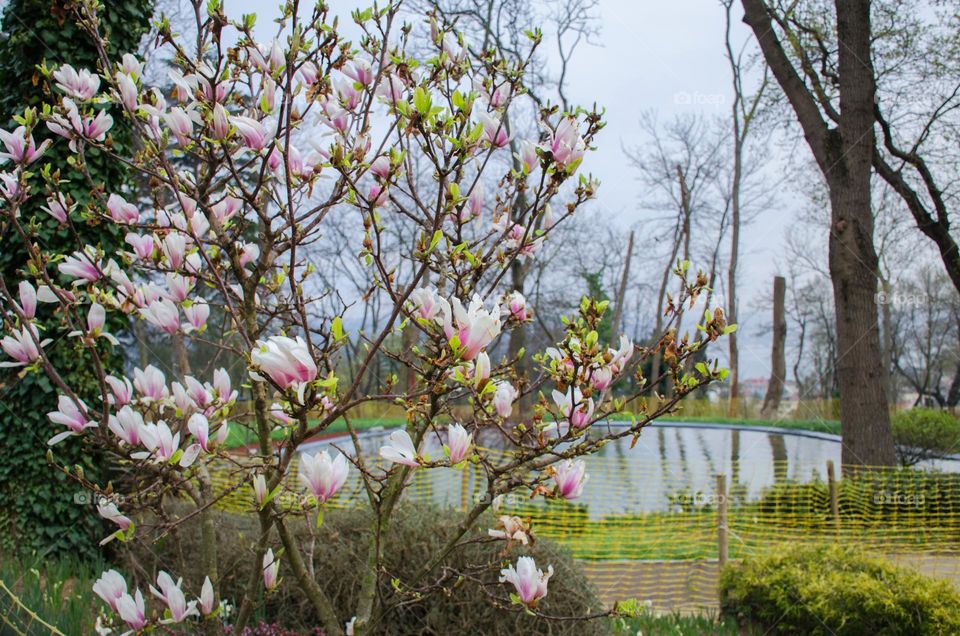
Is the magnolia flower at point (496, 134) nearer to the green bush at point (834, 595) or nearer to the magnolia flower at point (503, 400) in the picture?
the magnolia flower at point (503, 400)

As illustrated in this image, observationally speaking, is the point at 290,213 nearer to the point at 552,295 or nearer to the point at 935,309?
the point at 552,295

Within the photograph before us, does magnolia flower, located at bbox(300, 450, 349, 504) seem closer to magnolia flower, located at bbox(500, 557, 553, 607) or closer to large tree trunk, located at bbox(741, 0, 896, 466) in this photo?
magnolia flower, located at bbox(500, 557, 553, 607)

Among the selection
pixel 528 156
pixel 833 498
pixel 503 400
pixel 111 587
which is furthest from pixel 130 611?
pixel 833 498

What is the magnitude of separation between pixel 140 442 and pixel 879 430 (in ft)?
32.2

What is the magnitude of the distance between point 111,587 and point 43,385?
4313mm

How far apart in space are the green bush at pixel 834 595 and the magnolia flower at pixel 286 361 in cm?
415

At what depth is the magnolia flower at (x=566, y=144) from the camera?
6.19 feet

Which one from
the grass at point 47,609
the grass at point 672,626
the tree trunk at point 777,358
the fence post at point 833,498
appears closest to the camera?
the grass at point 47,609

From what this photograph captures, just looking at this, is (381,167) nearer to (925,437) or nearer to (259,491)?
(259,491)

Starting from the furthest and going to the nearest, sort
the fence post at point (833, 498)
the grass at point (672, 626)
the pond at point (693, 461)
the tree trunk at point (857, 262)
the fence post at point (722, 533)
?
the pond at point (693, 461)
the tree trunk at point (857, 262)
the fence post at point (833, 498)
the fence post at point (722, 533)
the grass at point (672, 626)

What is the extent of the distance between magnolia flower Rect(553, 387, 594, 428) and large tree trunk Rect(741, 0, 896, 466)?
28.3 feet

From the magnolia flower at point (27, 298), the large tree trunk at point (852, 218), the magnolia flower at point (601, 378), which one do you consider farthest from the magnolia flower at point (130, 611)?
the large tree trunk at point (852, 218)

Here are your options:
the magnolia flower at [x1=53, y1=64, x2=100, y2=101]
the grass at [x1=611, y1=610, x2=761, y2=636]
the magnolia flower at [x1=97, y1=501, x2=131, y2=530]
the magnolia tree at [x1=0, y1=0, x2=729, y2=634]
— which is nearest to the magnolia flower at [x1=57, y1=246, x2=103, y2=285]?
the magnolia tree at [x1=0, y1=0, x2=729, y2=634]

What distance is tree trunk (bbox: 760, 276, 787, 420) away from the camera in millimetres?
23906
